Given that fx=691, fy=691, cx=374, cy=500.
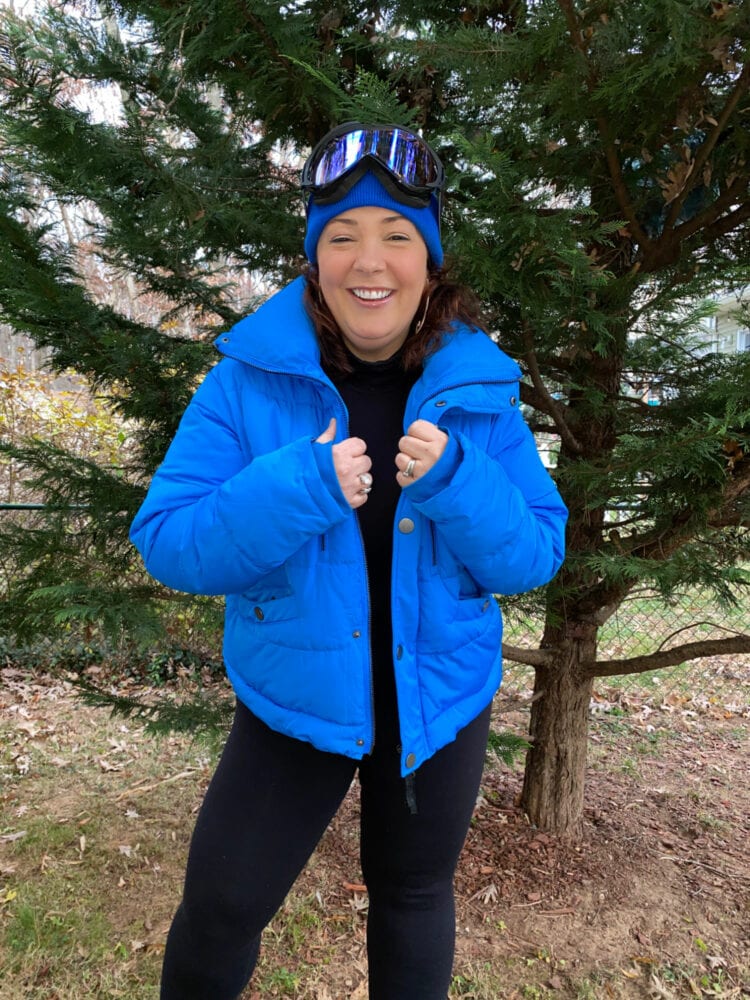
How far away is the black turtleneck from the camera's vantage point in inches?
60.1

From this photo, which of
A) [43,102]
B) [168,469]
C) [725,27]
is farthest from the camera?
[43,102]

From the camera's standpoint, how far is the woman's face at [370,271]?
4.89ft

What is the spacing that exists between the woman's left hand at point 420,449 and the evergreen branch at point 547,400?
95 cm

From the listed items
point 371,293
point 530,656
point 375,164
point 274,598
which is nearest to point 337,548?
point 274,598

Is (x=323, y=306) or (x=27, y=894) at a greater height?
(x=323, y=306)

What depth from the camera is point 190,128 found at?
2576 mm

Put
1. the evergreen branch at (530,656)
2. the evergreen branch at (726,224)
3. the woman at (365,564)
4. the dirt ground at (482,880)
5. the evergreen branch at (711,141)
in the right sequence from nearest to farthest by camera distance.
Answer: the woman at (365,564) → the evergreen branch at (711,141) → the evergreen branch at (726,224) → the dirt ground at (482,880) → the evergreen branch at (530,656)

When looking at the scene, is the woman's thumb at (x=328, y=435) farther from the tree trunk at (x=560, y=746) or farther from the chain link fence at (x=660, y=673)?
the chain link fence at (x=660, y=673)

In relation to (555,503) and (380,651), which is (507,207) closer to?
(555,503)

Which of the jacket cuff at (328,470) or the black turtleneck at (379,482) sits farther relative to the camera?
the black turtleneck at (379,482)

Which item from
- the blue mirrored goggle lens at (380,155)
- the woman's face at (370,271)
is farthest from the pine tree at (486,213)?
the woman's face at (370,271)

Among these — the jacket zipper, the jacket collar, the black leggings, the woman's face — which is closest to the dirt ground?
the black leggings

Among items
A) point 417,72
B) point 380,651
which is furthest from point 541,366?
point 380,651

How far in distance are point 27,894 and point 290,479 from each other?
8.16ft
